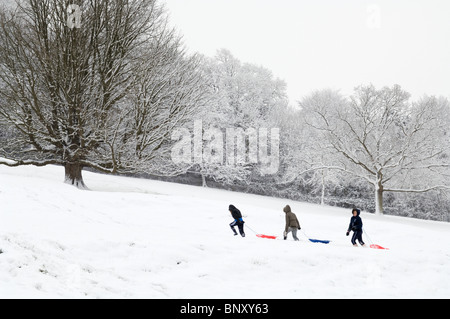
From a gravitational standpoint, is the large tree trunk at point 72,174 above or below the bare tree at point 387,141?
below

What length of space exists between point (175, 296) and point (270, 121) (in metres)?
29.8

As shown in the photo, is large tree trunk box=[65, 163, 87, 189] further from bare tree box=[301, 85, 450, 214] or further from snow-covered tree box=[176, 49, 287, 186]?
bare tree box=[301, 85, 450, 214]

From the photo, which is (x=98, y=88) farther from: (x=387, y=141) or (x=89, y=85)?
(x=387, y=141)

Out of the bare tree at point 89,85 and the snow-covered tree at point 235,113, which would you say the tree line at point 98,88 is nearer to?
the bare tree at point 89,85

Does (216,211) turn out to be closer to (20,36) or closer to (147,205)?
(147,205)

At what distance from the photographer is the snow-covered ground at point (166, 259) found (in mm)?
6430

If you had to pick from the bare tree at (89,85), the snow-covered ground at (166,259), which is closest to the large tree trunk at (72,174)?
the bare tree at (89,85)

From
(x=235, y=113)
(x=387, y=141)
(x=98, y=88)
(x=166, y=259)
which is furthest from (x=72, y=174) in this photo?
(x=387, y=141)

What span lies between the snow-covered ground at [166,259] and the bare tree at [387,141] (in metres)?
11.6

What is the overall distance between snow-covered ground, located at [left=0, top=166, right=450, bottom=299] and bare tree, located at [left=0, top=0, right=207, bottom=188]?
9.51 feet

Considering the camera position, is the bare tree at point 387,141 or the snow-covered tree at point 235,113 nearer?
the bare tree at point 387,141

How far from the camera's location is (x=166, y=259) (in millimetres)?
8688

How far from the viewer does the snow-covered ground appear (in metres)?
6.43
